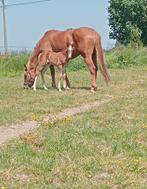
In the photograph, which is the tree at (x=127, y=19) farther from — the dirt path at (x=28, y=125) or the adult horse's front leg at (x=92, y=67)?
the dirt path at (x=28, y=125)

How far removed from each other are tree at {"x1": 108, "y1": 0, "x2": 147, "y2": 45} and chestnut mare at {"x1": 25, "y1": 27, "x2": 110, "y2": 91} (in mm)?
26993

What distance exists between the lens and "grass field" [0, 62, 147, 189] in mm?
6125

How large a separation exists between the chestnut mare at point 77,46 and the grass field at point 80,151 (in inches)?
149

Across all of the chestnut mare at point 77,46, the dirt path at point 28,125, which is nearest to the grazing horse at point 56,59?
the chestnut mare at point 77,46

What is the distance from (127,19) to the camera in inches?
1775

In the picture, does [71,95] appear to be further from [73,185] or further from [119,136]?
[73,185]

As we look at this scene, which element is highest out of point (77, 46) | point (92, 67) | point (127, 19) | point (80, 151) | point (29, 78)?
point (127, 19)

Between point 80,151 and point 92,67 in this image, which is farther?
point 92,67

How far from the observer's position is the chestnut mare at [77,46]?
50.7 ft

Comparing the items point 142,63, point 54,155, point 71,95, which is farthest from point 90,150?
point 142,63

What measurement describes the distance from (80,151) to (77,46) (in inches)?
341

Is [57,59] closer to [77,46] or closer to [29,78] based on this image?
→ [77,46]

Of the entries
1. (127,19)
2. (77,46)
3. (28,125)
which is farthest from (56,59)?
(127,19)

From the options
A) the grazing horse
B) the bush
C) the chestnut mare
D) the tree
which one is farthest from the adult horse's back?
the tree
